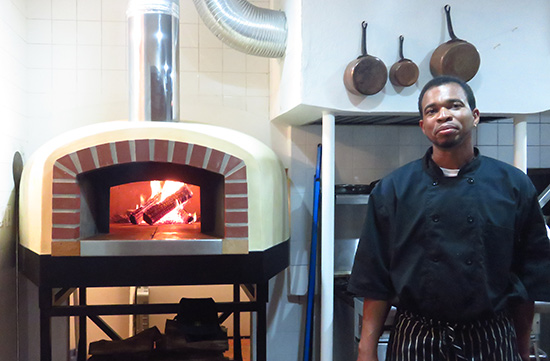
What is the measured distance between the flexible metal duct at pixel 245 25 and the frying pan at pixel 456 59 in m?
0.77

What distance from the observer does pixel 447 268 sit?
1672 mm

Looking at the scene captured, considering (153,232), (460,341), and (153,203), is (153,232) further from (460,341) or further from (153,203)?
(460,341)

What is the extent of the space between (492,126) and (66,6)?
2.57 m

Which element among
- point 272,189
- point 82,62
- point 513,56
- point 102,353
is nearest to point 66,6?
point 82,62

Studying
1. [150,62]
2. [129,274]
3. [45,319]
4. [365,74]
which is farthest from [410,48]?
[45,319]

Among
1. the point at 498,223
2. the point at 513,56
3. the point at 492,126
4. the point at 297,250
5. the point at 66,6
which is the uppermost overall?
the point at 66,6

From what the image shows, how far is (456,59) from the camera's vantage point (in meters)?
2.26

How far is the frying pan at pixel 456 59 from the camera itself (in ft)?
7.39

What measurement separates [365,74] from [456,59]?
1.34 ft

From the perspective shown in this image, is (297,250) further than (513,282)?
Yes

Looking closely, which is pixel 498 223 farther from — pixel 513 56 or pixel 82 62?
pixel 82 62

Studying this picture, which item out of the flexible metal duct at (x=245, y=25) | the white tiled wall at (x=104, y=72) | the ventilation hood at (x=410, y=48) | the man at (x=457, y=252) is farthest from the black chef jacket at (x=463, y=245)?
the white tiled wall at (x=104, y=72)

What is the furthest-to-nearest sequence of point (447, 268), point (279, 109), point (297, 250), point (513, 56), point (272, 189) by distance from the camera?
point (297, 250), point (279, 109), point (513, 56), point (272, 189), point (447, 268)

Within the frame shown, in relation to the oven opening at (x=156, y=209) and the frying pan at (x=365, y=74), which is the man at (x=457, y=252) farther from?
the oven opening at (x=156, y=209)
